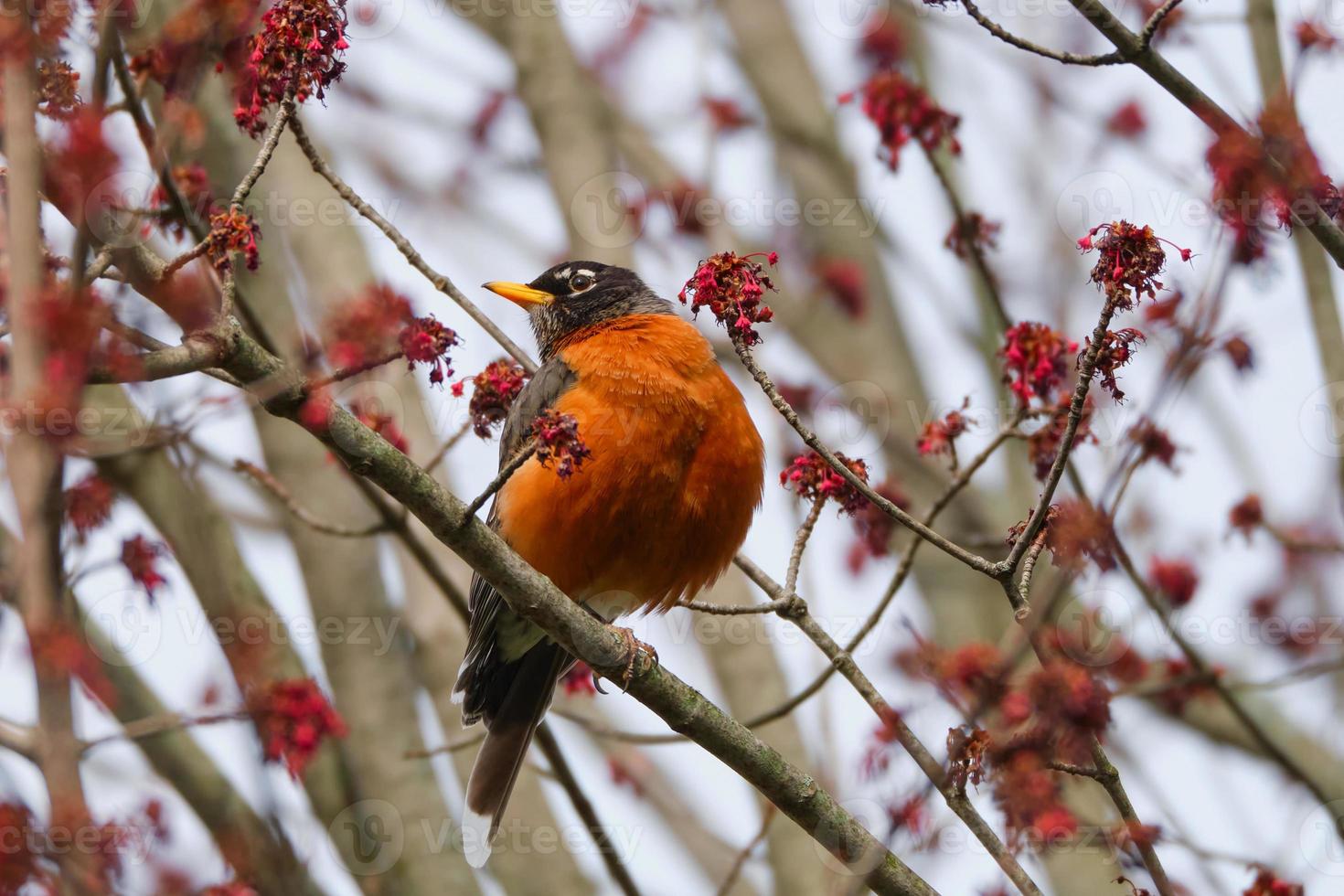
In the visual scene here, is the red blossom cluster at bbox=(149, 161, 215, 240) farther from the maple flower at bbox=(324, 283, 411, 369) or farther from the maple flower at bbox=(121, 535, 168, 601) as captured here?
the maple flower at bbox=(121, 535, 168, 601)

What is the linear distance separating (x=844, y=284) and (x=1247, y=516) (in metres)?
3.27

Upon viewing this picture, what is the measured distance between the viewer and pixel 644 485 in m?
5.38

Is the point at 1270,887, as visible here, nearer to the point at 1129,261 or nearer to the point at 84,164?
the point at 1129,261

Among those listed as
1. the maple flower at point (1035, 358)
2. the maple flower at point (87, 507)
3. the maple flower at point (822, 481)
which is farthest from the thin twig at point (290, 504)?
the maple flower at point (1035, 358)

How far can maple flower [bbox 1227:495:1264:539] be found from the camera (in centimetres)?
634

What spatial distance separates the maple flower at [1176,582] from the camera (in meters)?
6.33

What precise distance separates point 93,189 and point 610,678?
2.60 metres

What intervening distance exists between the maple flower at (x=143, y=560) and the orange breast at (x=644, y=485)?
54.8 inches

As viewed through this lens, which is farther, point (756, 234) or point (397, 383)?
point (756, 234)

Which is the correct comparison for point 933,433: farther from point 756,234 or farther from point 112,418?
point 756,234

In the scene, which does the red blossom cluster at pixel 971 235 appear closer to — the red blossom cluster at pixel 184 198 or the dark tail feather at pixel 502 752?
the dark tail feather at pixel 502 752

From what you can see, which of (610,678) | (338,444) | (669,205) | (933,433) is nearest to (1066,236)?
(669,205)

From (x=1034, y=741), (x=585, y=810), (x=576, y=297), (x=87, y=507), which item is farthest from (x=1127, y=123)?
(x=87, y=507)

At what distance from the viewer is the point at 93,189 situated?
95.8 inches
